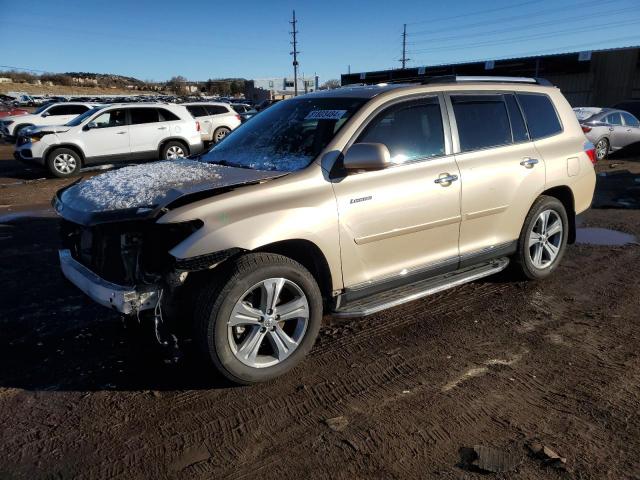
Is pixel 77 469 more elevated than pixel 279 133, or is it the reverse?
pixel 279 133

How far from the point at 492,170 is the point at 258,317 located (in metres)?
2.43

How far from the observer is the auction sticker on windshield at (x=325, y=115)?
150 inches

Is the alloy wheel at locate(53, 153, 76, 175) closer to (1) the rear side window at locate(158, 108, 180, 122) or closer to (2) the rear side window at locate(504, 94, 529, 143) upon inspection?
(1) the rear side window at locate(158, 108, 180, 122)

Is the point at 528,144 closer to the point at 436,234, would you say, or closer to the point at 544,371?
the point at 436,234

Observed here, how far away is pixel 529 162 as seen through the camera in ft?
15.1

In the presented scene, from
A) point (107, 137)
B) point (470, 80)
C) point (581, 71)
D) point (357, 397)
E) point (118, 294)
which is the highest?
point (581, 71)

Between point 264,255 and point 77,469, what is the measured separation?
151 cm

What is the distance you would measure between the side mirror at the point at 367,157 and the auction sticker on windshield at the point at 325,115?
0.50 metres

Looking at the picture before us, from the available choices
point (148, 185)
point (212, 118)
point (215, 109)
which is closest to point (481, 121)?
point (148, 185)

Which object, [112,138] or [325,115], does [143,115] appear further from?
[325,115]

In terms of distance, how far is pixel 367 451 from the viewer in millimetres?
2621

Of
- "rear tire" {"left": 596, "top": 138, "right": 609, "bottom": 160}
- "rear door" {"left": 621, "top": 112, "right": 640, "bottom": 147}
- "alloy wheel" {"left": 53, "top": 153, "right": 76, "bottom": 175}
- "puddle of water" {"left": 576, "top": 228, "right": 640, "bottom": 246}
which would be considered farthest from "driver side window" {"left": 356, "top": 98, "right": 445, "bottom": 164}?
"rear door" {"left": 621, "top": 112, "right": 640, "bottom": 147}

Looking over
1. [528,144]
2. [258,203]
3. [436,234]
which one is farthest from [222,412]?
[528,144]

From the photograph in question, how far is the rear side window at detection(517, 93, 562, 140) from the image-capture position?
15.8 ft
